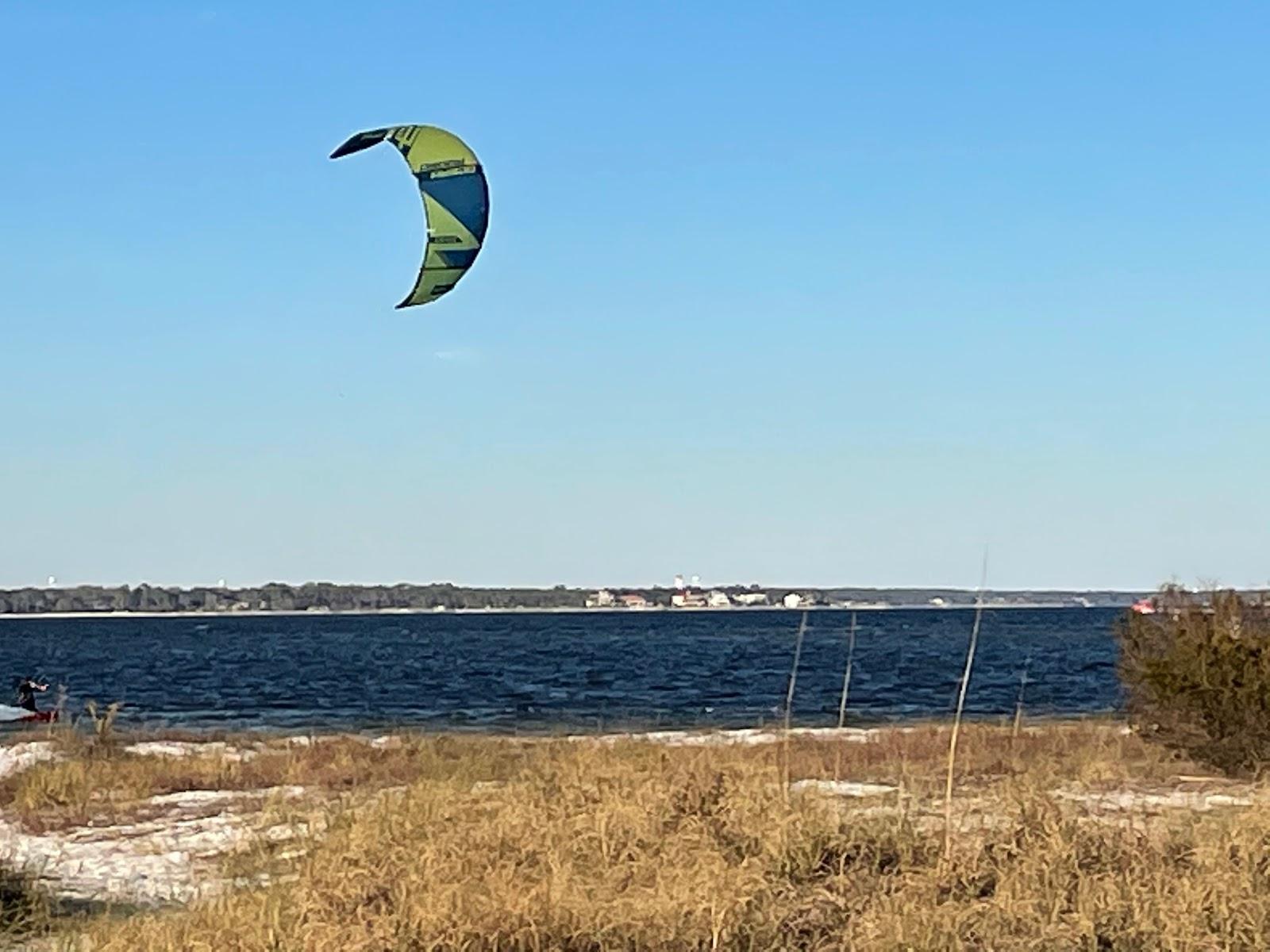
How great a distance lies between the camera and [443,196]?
11672mm

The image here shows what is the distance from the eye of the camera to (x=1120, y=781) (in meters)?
14.9

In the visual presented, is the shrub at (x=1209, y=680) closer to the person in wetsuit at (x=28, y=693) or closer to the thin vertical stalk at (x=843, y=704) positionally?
the thin vertical stalk at (x=843, y=704)

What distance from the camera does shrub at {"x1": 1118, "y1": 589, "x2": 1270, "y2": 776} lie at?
16359 mm

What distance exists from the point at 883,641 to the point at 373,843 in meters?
91.4

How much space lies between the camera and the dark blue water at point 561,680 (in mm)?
38125

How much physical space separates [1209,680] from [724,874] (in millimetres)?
9697

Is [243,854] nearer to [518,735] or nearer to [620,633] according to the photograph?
[518,735]

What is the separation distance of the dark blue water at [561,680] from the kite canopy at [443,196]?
12.0 metres

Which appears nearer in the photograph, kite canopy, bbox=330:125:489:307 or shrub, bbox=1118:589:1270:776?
kite canopy, bbox=330:125:489:307

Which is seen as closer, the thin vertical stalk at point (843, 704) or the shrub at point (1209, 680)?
the thin vertical stalk at point (843, 704)

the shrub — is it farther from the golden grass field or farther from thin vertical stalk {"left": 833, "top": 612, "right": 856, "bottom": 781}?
the golden grass field

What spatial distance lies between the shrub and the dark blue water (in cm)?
246

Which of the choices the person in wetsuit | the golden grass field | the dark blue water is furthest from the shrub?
the person in wetsuit

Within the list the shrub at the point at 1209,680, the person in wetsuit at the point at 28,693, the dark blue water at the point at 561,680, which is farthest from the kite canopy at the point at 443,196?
the person in wetsuit at the point at 28,693
